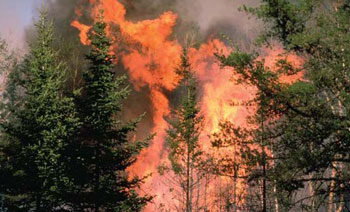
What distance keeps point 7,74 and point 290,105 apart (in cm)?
2981

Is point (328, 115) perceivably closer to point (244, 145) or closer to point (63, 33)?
point (244, 145)

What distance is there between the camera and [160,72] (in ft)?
158

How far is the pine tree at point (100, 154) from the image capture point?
17.2 m

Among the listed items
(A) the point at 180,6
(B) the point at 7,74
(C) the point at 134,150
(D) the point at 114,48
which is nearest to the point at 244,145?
(C) the point at 134,150

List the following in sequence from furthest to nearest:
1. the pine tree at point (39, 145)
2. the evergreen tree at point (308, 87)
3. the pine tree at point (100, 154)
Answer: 1. the pine tree at point (39, 145)
2. the pine tree at point (100, 154)
3. the evergreen tree at point (308, 87)

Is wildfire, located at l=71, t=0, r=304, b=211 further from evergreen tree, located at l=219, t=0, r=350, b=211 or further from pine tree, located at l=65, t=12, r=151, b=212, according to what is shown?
evergreen tree, located at l=219, t=0, r=350, b=211

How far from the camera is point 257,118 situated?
19.6 m

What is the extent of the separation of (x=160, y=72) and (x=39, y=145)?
31.2 metres

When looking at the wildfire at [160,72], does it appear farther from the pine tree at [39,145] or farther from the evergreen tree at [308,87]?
the evergreen tree at [308,87]

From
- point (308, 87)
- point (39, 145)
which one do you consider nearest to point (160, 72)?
point (39, 145)

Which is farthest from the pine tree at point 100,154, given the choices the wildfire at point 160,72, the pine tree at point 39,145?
the wildfire at point 160,72

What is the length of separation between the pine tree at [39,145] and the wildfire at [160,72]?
79.0ft

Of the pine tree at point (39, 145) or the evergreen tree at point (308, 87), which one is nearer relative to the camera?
the evergreen tree at point (308, 87)

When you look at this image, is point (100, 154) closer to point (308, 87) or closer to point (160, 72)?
point (308, 87)
